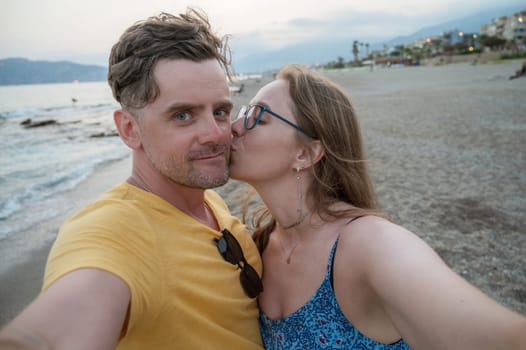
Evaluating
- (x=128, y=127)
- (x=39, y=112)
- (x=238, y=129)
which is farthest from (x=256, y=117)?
(x=39, y=112)

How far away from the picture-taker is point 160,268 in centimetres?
147

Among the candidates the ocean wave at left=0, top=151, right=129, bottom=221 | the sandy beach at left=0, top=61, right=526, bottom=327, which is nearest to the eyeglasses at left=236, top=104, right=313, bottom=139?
the sandy beach at left=0, top=61, right=526, bottom=327

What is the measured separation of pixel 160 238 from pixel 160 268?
0.16m

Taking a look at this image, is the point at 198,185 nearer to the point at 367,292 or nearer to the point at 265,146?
the point at 265,146

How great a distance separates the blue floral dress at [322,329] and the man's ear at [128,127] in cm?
128

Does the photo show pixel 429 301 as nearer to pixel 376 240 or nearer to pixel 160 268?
pixel 376 240

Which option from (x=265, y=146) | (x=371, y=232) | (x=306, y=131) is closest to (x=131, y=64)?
(x=265, y=146)

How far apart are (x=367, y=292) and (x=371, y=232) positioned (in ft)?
0.89

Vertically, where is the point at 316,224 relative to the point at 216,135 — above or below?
below

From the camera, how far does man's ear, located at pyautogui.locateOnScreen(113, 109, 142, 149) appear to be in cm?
201

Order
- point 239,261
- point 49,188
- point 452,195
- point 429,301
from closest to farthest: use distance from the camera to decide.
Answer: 1. point 429,301
2. point 239,261
3. point 452,195
4. point 49,188

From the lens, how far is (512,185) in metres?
6.50

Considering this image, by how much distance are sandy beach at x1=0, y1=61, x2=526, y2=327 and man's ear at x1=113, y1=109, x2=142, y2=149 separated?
3.40 meters

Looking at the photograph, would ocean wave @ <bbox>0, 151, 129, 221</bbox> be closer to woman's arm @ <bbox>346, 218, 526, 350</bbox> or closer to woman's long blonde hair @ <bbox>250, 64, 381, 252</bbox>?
woman's long blonde hair @ <bbox>250, 64, 381, 252</bbox>
